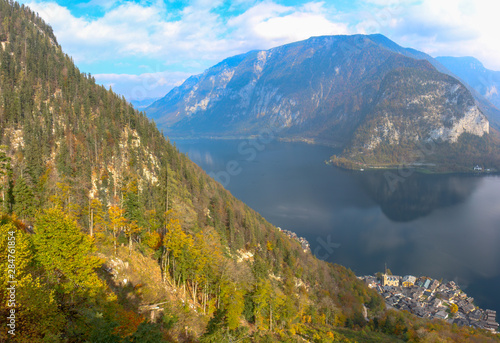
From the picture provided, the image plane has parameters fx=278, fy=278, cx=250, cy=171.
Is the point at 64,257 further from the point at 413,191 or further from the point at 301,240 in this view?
the point at 413,191

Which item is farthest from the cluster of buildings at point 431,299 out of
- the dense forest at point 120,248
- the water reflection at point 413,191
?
the water reflection at point 413,191

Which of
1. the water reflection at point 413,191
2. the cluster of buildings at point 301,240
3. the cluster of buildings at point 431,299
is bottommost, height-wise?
the cluster of buildings at point 431,299

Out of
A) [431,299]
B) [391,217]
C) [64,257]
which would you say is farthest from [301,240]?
[64,257]

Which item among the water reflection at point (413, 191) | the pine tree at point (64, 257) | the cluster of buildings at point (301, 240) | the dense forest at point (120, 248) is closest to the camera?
the dense forest at point (120, 248)

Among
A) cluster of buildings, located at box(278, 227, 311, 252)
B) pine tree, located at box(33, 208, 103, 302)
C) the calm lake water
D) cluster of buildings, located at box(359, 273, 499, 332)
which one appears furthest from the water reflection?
pine tree, located at box(33, 208, 103, 302)

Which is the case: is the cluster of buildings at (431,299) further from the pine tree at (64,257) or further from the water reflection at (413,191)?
the pine tree at (64,257)

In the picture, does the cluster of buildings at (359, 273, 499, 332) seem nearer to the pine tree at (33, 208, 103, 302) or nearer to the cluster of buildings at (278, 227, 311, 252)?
the cluster of buildings at (278, 227, 311, 252)
